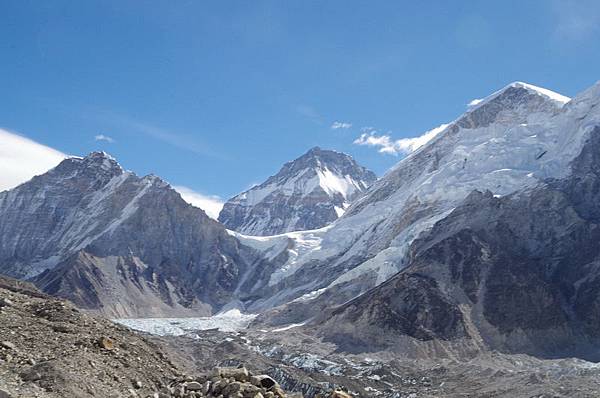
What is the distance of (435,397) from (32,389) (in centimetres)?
8805

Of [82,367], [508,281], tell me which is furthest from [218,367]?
[508,281]

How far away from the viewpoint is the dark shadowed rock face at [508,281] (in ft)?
479

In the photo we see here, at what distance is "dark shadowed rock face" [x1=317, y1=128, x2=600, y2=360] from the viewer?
146 metres

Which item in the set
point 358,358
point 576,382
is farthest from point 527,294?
point 576,382

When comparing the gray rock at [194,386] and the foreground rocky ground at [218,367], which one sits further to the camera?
the foreground rocky ground at [218,367]

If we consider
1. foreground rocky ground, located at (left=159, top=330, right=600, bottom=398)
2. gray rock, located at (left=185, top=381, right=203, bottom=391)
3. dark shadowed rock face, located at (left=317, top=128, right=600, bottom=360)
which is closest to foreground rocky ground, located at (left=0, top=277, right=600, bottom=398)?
gray rock, located at (left=185, top=381, right=203, bottom=391)

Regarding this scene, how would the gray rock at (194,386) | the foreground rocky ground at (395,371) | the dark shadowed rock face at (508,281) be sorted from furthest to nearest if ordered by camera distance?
the dark shadowed rock face at (508,281), the foreground rocky ground at (395,371), the gray rock at (194,386)

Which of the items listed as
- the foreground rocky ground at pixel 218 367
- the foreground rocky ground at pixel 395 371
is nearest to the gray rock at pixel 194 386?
the foreground rocky ground at pixel 218 367

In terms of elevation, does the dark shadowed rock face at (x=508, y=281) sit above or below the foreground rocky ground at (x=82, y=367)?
above

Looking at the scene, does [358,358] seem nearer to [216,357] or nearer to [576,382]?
[216,357]

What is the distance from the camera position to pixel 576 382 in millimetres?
98312

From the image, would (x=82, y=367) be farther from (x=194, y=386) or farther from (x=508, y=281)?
(x=508, y=281)

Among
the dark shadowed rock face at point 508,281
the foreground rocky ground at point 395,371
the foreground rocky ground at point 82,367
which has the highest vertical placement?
the dark shadowed rock face at point 508,281

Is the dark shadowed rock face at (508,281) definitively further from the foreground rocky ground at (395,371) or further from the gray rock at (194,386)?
the gray rock at (194,386)
